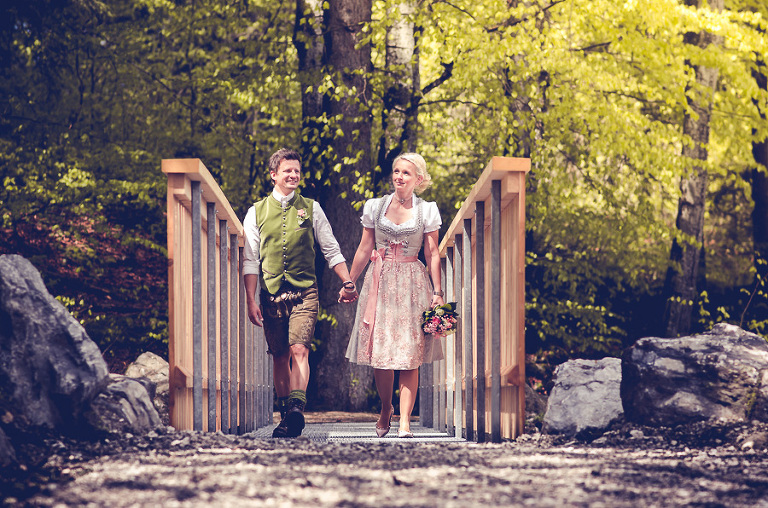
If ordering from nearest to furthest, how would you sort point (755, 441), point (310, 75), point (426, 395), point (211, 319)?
point (755, 441) < point (211, 319) < point (426, 395) < point (310, 75)

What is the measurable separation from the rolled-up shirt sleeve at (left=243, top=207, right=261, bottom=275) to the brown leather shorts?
186 millimetres

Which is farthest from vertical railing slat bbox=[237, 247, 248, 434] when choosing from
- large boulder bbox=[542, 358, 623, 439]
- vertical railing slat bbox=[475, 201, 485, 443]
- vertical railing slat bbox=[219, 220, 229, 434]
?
large boulder bbox=[542, 358, 623, 439]

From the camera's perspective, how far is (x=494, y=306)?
18.5ft

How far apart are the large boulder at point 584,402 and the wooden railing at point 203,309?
6.84ft

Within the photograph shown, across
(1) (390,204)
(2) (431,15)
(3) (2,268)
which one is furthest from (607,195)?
(3) (2,268)

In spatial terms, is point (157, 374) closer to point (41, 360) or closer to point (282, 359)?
point (282, 359)

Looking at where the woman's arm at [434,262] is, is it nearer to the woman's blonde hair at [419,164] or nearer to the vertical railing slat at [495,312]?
the woman's blonde hair at [419,164]

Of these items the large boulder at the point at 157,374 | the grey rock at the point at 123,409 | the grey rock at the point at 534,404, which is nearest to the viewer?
the grey rock at the point at 123,409

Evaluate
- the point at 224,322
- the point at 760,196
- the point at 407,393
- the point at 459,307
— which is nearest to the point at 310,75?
the point at 459,307

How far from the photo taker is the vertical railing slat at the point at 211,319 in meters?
5.84

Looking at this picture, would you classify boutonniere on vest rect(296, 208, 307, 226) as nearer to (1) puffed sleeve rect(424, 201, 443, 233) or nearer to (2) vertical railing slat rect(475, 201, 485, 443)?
(1) puffed sleeve rect(424, 201, 443, 233)

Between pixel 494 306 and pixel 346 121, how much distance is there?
5.88 metres

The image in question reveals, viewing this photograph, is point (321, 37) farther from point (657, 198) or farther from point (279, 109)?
point (657, 198)

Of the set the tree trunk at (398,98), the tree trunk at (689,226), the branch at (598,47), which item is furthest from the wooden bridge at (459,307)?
the tree trunk at (689,226)
